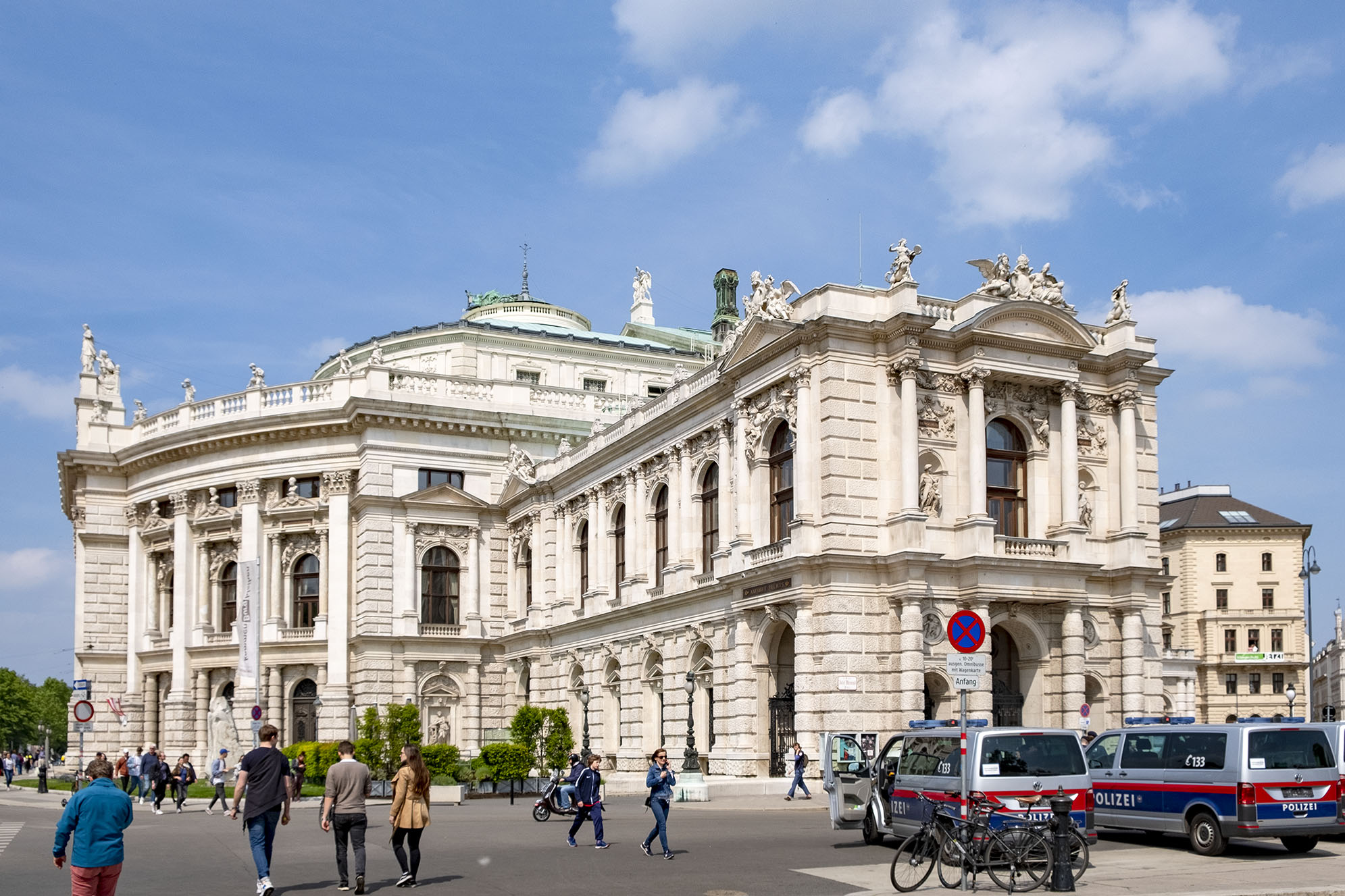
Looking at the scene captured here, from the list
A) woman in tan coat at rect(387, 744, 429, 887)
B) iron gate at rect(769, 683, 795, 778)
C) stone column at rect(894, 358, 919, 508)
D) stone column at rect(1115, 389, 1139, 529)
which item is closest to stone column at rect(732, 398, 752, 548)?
iron gate at rect(769, 683, 795, 778)

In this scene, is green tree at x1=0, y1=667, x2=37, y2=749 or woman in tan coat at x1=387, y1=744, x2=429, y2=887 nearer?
woman in tan coat at x1=387, y1=744, x2=429, y2=887

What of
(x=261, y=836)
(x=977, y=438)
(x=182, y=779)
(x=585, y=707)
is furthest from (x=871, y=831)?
(x=585, y=707)

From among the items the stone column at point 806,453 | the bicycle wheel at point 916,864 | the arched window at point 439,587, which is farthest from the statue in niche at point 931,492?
the arched window at point 439,587

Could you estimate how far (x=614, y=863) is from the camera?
21.0 metres

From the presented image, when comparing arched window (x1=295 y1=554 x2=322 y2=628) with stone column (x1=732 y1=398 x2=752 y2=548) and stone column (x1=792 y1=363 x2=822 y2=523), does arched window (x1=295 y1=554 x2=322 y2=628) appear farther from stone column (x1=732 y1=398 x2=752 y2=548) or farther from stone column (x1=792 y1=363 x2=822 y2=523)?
stone column (x1=792 y1=363 x2=822 y2=523)

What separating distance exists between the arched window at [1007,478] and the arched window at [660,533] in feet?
40.6

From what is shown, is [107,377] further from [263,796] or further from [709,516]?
[263,796]

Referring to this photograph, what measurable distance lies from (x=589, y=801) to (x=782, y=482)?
1800 centimetres

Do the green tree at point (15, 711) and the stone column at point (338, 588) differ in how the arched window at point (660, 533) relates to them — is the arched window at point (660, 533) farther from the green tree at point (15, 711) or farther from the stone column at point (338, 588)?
the green tree at point (15, 711)

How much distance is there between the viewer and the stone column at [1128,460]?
39.5 metres

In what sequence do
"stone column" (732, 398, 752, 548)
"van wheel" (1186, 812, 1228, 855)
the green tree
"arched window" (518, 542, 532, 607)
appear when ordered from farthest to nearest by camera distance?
the green tree, "arched window" (518, 542, 532, 607), "stone column" (732, 398, 752, 548), "van wheel" (1186, 812, 1228, 855)

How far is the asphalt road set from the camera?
17641 millimetres

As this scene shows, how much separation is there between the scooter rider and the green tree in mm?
123347

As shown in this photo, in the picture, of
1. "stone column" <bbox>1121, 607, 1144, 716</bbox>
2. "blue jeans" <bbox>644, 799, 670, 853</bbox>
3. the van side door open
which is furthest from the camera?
"stone column" <bbox>1121, 607, 1144, 716</bbox>
